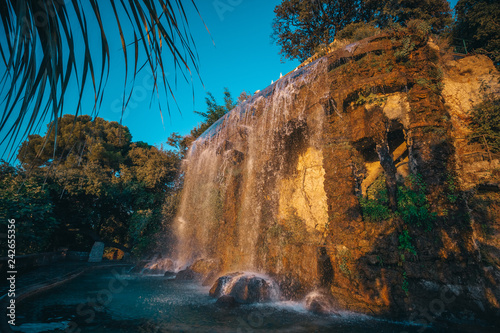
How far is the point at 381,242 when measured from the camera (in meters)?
5.63

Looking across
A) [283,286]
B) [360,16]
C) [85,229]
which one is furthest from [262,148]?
[85,229]

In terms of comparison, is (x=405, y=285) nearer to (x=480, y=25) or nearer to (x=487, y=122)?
(x=487, y=122)

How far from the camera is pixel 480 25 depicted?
822cm

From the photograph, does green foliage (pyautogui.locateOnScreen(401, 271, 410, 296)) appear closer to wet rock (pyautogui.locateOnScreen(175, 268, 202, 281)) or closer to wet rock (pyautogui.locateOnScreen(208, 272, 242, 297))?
wet rock (pyautogui.locateOnScreen(208, 272, 242, 297))

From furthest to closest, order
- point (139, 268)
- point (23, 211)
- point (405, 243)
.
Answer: point (139, 268), point (23, 211), point (405, 243)

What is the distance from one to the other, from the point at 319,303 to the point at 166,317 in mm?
3346

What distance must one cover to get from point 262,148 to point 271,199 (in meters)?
2.41

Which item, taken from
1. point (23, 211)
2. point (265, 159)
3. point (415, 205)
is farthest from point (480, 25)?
point (23, 211)

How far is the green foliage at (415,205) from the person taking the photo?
17.5 ft

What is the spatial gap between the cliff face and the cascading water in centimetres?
6

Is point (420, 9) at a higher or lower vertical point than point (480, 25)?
higher

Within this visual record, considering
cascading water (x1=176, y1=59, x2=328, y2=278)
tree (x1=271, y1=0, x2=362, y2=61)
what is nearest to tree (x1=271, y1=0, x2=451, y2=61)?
tree (x1=271, y1=0, x2=362, y2=61)

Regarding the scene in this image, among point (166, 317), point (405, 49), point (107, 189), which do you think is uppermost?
point (405, 49)

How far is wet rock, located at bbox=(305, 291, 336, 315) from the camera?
525 centimetres
